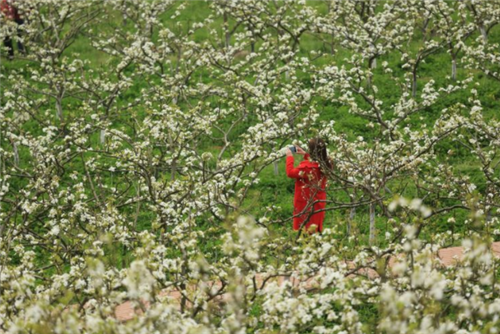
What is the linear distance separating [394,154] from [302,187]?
1.33 m

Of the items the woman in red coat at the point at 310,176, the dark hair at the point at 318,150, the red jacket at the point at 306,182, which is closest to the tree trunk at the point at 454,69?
the woman in red coat at the point at 310,176

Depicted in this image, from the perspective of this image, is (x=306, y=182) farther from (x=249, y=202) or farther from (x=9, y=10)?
(x=9, y=10)

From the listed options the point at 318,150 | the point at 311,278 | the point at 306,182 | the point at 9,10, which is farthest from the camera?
the point at 9,10

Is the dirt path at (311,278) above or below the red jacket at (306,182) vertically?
below

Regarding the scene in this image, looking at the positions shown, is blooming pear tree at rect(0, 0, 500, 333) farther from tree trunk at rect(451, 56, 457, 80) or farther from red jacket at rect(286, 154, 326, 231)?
red jacket at rect(286, 154, 326, 231)

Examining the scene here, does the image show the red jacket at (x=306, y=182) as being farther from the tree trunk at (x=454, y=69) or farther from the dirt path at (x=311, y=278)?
the tree trunk at (x=454, y=69)

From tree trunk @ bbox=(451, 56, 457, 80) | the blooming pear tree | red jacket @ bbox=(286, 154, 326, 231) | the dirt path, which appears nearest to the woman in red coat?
red jacket @ bbox=(286, 154, 326, 231)

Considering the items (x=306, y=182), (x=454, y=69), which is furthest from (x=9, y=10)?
(x=306, y=182)

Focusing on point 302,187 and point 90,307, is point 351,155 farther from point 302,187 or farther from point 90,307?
point 90,307

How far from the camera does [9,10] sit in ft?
65.4

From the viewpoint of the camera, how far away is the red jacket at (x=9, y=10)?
1975 cm

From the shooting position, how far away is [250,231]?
5.41m

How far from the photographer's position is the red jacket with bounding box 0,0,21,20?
64.8 ft

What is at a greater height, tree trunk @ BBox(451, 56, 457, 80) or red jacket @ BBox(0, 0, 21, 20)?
red jacket @ BBox(0, 0, 21, 20)
